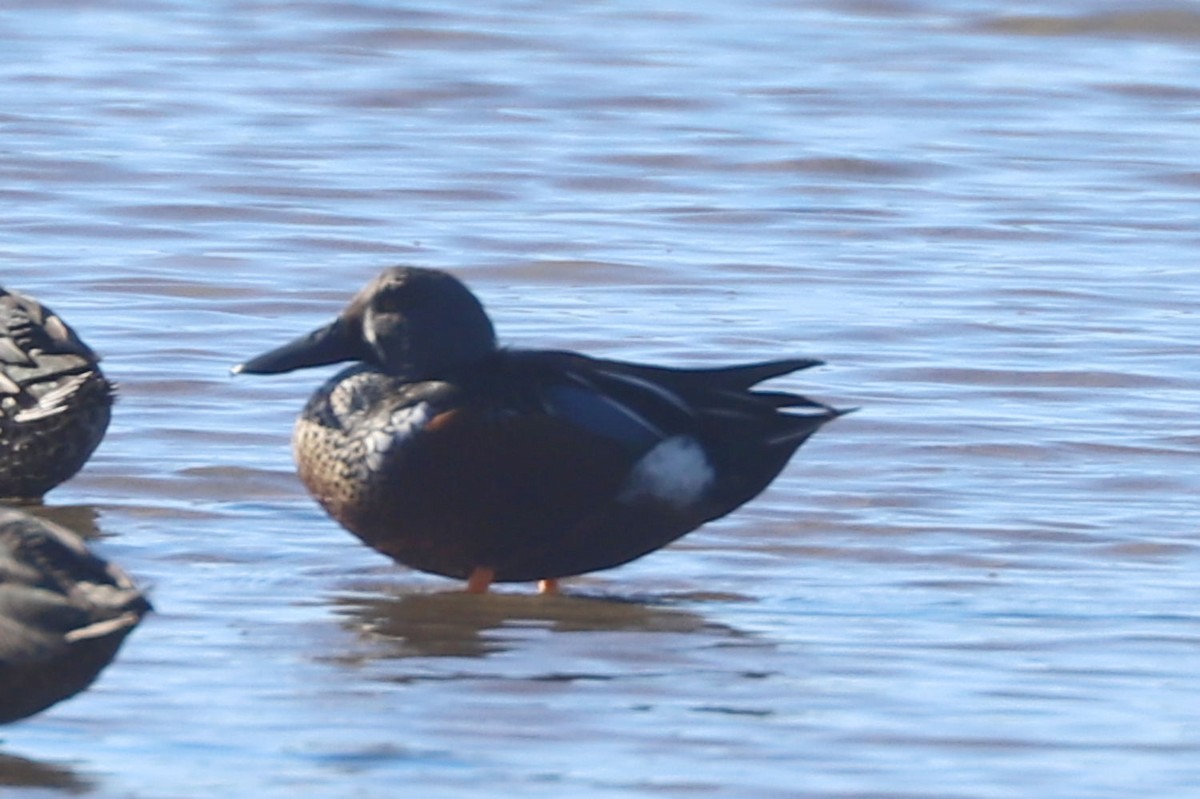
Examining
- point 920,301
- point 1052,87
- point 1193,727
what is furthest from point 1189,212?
point 1193,727

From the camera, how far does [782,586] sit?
584 centimetres

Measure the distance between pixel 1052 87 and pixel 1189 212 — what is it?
372 centimetres

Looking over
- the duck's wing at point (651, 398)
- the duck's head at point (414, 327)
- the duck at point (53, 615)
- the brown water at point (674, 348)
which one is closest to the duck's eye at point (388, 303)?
the duck's head at point (414, 327)

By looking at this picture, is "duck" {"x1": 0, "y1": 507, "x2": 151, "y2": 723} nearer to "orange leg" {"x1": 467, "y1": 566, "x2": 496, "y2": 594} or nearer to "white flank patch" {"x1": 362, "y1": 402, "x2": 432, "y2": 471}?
"white flank patch" {"x1": 362, "y1": 402, "x2": 432, "y2": 471}

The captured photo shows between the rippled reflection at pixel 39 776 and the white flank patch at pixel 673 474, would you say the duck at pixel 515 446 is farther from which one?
the rippled reflection at pixel 39 776

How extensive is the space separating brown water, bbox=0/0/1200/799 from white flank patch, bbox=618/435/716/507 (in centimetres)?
23

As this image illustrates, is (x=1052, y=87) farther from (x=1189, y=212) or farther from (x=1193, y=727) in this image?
(x=1193, y=727)

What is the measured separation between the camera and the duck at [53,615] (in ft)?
13.6

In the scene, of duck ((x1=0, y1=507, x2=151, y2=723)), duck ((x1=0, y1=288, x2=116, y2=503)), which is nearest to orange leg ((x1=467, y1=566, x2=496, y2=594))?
duck ((x1=0, y1=288, x2=116, y2=503))

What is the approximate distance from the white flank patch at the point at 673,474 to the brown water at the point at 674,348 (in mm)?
228

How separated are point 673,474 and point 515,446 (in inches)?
13.4

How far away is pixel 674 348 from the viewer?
8.38 meters

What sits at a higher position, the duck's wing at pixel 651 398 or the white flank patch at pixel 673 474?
the duck's wing at pixel 651 398

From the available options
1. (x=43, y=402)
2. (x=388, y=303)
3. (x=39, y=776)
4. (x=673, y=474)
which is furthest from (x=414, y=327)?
(x=39, y=776)
